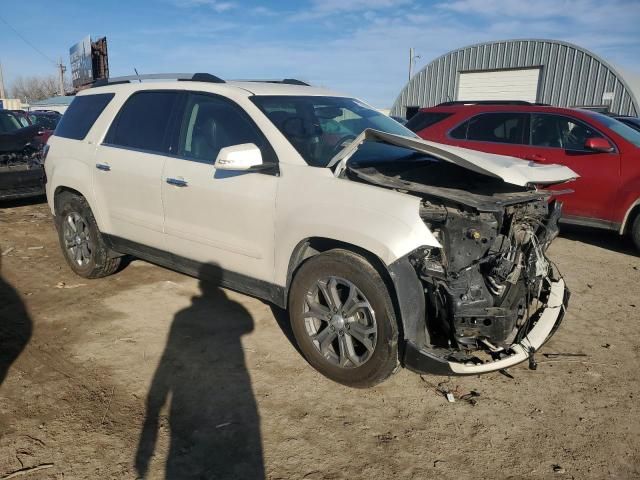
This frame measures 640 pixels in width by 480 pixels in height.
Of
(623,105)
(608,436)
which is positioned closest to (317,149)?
(608,436)

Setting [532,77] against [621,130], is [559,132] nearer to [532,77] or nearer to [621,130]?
[621,130]

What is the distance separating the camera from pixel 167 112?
422 centimetres

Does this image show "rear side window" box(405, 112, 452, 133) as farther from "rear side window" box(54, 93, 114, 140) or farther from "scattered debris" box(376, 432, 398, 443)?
"scattered debris" box(376, 432, 398, 443)

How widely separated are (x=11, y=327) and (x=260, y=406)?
2.40m

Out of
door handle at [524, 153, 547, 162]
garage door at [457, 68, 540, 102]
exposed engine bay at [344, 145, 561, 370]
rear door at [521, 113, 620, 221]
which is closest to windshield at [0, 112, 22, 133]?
exposed engine bay at [344, 145, 561, 370]

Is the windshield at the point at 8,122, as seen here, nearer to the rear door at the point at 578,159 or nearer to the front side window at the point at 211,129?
the front side window at the point at 211,129

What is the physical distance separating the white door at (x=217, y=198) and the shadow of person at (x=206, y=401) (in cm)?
28

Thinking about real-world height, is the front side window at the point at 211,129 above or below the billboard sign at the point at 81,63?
below

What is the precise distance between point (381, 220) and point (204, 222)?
1.56m

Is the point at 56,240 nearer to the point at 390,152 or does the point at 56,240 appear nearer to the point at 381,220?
the point at 390,152

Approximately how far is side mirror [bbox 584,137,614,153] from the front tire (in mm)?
4708

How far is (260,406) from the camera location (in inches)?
120

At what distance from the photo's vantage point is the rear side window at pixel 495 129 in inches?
280

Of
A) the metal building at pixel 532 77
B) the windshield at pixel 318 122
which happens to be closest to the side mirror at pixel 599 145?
the windshield at pixel 318 122
